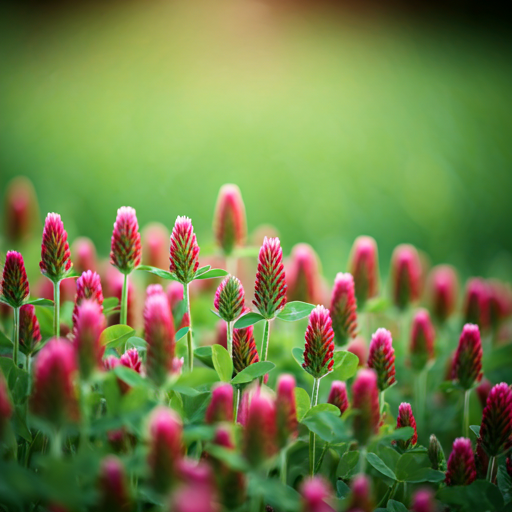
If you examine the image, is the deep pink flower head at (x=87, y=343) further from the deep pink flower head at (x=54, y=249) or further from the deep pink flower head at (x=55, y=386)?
the deep pink flower head at (x=54, y=249)

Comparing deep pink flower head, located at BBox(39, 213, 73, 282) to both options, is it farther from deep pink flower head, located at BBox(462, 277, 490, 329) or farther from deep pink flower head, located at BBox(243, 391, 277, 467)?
deep pink flower head, located at BBox(462, 277, 490, 329)

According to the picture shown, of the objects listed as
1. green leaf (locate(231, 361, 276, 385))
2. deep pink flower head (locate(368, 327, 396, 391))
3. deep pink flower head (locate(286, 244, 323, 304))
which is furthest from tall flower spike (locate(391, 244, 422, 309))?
green leaf (locate(231, 361, 276, 385))

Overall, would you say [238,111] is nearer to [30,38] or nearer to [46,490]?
[30,38]

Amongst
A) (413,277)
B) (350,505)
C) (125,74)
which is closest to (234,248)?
(413,277)

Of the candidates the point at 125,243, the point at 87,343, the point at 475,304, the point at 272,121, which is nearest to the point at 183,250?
the point at 125,243

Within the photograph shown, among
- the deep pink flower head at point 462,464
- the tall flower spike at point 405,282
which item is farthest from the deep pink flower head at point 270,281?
the tall flower spike at point 405,282

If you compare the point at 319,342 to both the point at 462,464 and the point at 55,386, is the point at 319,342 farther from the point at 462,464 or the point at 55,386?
the point at 55,386
